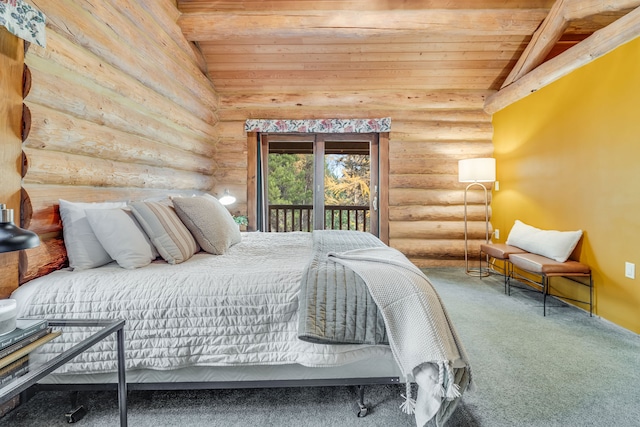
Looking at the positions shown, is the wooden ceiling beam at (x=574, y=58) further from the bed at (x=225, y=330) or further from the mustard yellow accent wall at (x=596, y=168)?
the bed at (x=225, y=330)

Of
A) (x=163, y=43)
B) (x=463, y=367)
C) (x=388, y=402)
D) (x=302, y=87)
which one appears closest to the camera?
(x=463, y=367)

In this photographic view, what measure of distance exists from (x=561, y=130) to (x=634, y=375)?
236 cm

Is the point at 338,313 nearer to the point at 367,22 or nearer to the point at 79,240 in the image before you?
the point at 79,240

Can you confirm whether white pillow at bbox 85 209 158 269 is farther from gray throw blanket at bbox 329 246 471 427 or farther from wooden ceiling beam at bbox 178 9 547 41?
wooden ceiling beam at bbox 178 9 547 41

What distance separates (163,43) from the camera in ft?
9.88

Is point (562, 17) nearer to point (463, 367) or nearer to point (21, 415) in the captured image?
point (463, 367)

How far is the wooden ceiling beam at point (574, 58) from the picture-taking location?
248 cm

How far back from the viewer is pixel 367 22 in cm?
344

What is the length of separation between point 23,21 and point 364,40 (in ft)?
10.8

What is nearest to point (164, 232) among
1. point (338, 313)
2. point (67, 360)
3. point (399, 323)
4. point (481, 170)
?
point (67, 360)

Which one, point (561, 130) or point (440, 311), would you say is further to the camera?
point (561, 130)

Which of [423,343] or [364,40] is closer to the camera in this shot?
[423,343]

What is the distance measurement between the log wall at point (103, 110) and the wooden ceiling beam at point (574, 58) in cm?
397

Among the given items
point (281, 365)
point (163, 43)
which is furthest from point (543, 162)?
point (163, 43)
